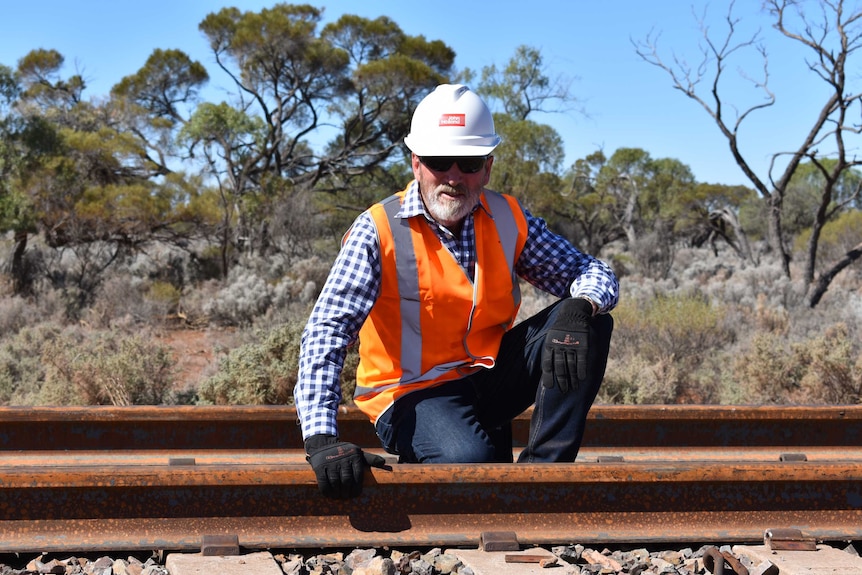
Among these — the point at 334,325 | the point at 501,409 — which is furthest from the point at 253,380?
the point at 334,325

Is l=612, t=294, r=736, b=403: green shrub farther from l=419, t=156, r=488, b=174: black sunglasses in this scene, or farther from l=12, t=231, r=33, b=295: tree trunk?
l=12, t=231, r=33, b=295: tree trunk

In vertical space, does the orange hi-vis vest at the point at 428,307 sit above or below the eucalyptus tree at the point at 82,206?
below

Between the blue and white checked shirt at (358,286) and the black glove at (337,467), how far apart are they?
138mm

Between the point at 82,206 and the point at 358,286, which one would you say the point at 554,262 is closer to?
the point at 358,286

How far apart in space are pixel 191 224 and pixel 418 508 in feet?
54.8

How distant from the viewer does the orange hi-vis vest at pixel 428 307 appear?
409 cm

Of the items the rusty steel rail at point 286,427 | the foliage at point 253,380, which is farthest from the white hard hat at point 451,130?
the foliage at point 253,380

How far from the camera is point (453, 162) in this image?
4.11m

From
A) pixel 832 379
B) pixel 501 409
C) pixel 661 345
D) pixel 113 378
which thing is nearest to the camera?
pixel 501 409

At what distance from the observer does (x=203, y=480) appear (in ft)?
11.7

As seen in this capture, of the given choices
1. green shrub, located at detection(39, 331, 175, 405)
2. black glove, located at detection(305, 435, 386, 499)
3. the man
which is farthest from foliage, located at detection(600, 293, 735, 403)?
black glove, located at detection(305, 435, 386, 499)

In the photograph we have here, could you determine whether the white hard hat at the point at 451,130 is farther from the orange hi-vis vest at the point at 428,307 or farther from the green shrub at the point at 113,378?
the green shrub at the point at 113,378

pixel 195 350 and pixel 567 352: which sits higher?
pixel 567 352

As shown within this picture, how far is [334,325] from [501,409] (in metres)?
0.93
